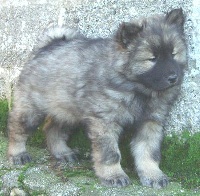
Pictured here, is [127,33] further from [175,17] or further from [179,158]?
[179,158]

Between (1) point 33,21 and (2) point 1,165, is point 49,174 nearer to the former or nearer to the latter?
(2) point 1,165

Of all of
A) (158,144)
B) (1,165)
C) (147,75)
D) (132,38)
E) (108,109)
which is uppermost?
(132,38)

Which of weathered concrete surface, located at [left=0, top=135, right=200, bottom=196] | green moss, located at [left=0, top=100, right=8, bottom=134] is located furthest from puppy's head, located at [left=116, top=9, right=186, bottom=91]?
green moss, located at [left=0, top=100, right=8, bottom=134]

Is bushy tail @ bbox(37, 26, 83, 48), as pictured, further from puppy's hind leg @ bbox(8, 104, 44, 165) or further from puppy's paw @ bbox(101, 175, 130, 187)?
puppy's paw @ bbox(101, 175, 130, 187)

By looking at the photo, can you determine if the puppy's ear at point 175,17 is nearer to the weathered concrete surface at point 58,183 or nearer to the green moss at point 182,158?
the green moss at point 182,158

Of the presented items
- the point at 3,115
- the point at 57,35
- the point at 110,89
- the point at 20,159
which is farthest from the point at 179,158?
the point at 3,115

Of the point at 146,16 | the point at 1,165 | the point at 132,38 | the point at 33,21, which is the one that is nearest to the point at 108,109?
the point at 132,38
